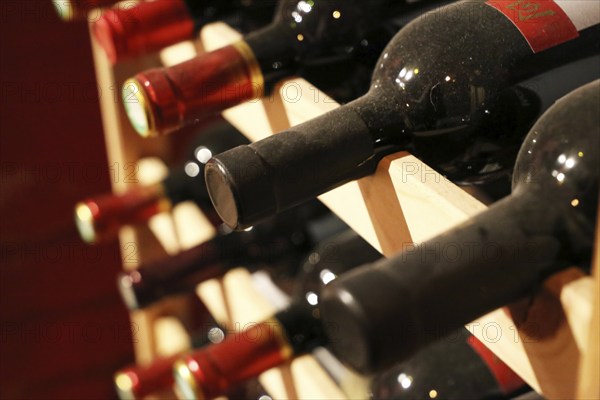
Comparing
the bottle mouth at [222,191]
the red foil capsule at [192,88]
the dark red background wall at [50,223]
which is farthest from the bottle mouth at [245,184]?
the dark red background wall at [50,223]

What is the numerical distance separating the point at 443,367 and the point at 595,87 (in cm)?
22

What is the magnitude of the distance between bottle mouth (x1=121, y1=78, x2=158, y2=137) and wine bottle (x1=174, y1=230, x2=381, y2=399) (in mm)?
157

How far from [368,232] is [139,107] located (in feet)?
0.56

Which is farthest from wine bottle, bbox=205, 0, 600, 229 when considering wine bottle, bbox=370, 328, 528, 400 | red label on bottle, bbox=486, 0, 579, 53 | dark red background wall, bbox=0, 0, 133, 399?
dark red background wall, bbox=0, 0, 133, 399

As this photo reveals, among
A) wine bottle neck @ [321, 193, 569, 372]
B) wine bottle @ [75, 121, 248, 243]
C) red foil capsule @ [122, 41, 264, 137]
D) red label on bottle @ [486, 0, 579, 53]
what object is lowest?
wine bottle neck @ [321, 193, 569, 372]

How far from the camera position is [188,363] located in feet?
1.66

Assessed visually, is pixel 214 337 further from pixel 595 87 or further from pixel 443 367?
pixel 595 87

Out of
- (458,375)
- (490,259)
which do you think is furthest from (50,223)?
(490,259)

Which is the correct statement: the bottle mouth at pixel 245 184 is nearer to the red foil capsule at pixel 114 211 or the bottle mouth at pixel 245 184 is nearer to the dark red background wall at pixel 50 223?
the red foil capsule at pixel 114 211

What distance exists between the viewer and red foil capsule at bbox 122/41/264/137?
0.48 meters

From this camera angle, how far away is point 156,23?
0.58 metres

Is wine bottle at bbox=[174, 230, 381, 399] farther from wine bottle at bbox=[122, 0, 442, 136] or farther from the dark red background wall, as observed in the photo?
the dark red background wall

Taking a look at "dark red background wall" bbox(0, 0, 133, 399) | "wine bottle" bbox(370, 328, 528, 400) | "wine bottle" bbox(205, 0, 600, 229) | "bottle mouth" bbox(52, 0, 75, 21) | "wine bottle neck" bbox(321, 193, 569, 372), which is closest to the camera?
"wine bottle neck" bbox(321, 193, 569, 372)

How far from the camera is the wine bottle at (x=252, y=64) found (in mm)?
479
